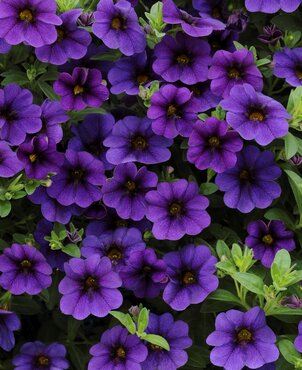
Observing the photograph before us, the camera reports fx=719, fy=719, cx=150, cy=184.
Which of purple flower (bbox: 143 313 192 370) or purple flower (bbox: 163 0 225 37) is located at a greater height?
purple flower (bbox: 163 0 225 37)

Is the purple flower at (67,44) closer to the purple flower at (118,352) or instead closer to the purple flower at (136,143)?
the purple flower at (136,143)

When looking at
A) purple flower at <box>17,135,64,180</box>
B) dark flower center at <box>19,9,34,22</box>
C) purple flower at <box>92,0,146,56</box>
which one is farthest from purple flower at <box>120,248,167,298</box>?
dark flower center at <box>19,9,34,22</box>

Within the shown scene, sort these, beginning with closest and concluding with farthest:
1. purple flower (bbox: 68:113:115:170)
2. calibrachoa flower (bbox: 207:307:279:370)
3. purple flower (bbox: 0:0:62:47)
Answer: calibrachoa flower (bbox: 207:307:279:370), purple flower (bbox: 0:0:62:47), purple flower (bbox: 68:113:115:170)

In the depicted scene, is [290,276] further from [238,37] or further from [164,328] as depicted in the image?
[238,37]

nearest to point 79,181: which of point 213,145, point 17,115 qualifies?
point 17,115

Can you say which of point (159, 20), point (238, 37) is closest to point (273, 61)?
point (238, 37)

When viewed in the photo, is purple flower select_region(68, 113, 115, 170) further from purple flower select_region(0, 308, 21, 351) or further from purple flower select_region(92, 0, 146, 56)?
purple flower select_region(0, 308, 21, 351)
